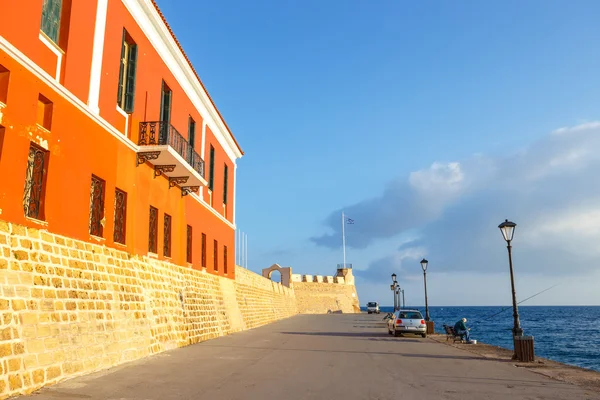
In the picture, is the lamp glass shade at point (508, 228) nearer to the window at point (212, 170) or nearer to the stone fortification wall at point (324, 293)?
the window at point (212, 170)

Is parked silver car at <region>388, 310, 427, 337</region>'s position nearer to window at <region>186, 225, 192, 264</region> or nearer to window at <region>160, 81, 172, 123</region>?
window at <region>186, 225, 192, 264</region>

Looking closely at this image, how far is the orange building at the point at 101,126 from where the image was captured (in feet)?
29.7

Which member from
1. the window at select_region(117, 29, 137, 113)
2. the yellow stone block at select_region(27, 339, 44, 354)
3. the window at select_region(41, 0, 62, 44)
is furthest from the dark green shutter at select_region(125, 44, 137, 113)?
the yellow stone block at select_region(27, 339, 44, 354)

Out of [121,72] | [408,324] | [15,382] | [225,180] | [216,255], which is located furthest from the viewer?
[225,180]

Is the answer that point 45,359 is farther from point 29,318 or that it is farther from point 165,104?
point 165,104

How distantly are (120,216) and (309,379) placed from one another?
7.40 m

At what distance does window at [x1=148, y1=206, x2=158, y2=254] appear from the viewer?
1575 cm

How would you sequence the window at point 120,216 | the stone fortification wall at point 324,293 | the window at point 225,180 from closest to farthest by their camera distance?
the window at point 120,216 → the window at point 225,180 → the stone fortification wall at point 324,293

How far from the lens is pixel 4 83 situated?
8633mm

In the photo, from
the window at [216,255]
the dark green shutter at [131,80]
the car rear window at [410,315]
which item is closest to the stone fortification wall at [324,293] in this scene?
the window at [216,255]

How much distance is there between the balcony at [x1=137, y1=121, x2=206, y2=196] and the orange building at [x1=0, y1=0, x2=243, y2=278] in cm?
4

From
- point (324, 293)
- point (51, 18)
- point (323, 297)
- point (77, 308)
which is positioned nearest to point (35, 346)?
point (77, 308)

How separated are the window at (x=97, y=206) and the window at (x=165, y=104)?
17.0 feet

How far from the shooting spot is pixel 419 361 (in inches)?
525
